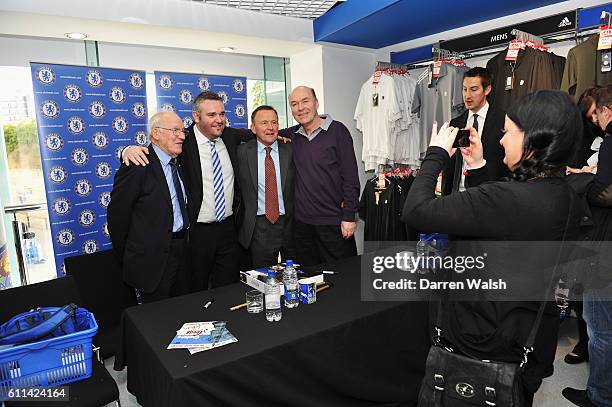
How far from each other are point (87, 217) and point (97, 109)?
1028mm

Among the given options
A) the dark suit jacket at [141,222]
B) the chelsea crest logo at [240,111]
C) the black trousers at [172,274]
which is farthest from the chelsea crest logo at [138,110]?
the black trousers at [172,274]

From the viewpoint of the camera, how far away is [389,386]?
2031mm

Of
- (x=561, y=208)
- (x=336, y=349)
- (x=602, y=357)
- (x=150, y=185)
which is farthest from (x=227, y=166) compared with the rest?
(x=602, y=357)

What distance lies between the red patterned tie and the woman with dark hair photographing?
6.12 feet

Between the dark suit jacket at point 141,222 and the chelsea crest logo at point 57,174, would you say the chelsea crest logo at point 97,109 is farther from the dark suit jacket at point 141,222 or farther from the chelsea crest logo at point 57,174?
the dark suit jacket at point 141,222

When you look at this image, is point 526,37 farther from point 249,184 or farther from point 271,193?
point 249,184

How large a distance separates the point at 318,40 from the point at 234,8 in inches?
35.9

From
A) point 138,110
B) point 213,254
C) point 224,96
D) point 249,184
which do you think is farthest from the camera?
point 224,96

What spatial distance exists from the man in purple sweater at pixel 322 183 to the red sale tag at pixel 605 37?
5.95 feet

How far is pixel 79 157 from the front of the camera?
3.85 metres

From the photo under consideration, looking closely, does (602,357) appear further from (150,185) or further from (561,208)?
(150,185)

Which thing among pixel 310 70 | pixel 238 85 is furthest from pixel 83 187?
pixel 310 70

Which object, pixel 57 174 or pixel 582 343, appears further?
pixel 57 174

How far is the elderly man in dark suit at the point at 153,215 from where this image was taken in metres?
2.45
